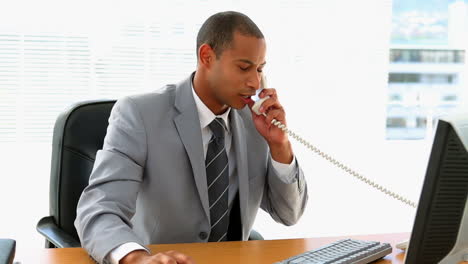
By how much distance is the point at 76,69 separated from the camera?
3.46 metres

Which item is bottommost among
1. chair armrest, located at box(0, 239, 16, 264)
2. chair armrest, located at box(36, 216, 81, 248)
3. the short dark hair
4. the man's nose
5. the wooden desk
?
chair armrest, located at box(36, 216, 81, 248)

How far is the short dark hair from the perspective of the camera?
1918 millimetres

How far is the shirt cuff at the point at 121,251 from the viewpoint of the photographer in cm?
143

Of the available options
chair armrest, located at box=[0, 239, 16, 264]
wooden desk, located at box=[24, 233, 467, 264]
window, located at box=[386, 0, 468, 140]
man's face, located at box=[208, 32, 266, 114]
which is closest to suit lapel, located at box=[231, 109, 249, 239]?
man's face, located at box=[208, 32, 266, 114]

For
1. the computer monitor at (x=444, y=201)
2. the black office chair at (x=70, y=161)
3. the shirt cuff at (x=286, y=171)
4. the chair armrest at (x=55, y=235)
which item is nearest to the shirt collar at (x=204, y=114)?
the shirt cuff at (x=286, y=171)

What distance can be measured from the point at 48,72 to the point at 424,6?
228 cm

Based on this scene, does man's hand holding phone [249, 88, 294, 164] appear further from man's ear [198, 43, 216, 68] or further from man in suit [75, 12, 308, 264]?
man's ear [198, 43, 216, 68]

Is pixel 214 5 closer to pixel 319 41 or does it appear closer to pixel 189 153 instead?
pixel 319 41

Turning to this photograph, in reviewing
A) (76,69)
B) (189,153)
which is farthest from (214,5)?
(189,153)

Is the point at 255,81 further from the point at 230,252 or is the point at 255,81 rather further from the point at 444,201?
the point at 444,201

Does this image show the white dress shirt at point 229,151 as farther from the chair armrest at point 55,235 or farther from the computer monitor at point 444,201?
the computer monitor at point 444,201

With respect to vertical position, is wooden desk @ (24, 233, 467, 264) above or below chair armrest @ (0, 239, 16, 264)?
below

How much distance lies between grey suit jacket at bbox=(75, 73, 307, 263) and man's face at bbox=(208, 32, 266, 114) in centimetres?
10

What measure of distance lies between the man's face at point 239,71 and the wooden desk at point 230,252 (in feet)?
1.39
